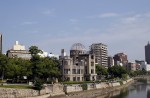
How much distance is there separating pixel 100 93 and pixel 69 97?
2488 cm

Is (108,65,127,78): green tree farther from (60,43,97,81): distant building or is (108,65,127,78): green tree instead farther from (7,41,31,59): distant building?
(7,41,31,59): distant building

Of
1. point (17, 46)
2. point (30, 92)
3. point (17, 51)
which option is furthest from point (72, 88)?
point (17, 46)

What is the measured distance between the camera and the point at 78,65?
13275 cm

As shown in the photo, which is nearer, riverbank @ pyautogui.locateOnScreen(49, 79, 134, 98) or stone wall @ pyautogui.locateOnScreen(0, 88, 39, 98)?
stone wall @ pyautogui.locateOnScreen(0, 88, 39, 98)

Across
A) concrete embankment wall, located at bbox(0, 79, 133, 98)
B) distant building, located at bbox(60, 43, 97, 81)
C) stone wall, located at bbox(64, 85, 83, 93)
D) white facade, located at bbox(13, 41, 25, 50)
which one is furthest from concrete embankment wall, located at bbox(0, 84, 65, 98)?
white facade, located at bbox(13, 41, 25, 50)

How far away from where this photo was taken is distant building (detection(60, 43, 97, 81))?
411 ft

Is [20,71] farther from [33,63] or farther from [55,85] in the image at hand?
[55,85]

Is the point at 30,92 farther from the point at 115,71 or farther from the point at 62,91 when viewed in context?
the point at 115,71

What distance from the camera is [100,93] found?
104 metres

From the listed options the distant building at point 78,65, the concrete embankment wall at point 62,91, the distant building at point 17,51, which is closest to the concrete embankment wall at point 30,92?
the concrete embankment wall at point 62,91

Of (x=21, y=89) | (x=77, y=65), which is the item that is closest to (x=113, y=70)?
(x=77, y=65)

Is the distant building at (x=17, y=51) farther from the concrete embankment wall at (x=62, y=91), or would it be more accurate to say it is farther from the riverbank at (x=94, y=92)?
the concrete embankment wall at (x=62, y=91)

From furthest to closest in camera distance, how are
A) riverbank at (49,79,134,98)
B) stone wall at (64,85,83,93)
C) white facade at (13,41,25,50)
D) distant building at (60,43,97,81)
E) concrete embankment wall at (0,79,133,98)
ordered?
1. white facade at (13,41,25,50)
2. distant building at (60,43,97,81)
3. riverbank at (49,79,134,98)
4. stone wall at (64,85,83,93)
5. concrete embankment wall at (0,79,133,98)

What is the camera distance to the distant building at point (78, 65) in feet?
411
